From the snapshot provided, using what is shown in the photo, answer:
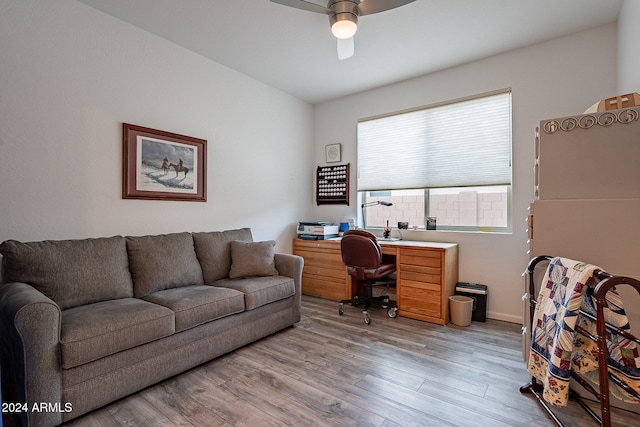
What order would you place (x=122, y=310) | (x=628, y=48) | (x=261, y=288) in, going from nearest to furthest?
(x=122, y=310) < (x=628, y=48) < (x=261, y=288)

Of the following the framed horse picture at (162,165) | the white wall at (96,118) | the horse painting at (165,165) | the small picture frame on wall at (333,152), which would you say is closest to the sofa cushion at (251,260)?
the white wall at (96,118)

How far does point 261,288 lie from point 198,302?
571 mm

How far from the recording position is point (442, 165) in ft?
11.7

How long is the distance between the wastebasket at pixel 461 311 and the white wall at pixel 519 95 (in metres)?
0.40

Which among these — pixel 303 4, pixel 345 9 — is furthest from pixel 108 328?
pixel 345 9

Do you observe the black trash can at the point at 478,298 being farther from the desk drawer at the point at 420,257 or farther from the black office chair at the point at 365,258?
the black office chair at the point at 365,258

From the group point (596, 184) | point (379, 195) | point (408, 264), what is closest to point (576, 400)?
point (596, 184)

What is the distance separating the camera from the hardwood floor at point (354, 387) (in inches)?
65.9

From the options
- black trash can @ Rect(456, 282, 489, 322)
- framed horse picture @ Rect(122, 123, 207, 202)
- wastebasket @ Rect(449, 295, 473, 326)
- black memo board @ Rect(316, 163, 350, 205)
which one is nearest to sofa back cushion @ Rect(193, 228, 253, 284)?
framed horse picture @ Rect(122, 123, 207, 202)

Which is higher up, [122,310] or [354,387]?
[122,310]

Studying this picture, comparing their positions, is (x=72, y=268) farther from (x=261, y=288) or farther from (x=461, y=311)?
(x=461, y=311)

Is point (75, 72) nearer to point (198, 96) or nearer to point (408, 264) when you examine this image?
point (198, 96)

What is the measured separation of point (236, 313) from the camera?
8.03ft

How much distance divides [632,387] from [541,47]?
2.96 metres
